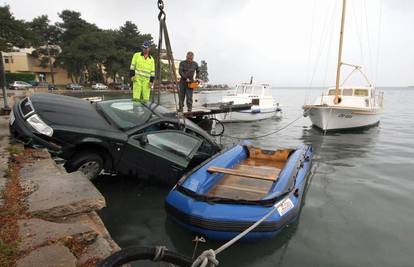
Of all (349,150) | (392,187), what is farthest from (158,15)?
(349,150)

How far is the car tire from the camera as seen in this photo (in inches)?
192

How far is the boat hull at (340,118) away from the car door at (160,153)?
10861 millimetres

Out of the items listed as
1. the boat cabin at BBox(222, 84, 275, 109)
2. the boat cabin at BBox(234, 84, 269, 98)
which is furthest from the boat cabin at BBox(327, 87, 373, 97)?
the boat cabin at BBox(234, 84, 269, 98)

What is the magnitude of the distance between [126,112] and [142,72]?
11.2 feet

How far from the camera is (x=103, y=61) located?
57.2 metres

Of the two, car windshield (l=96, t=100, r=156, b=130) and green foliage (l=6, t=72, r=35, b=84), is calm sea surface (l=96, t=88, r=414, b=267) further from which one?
green foliage (l=6, t=72, r=35, b=84)

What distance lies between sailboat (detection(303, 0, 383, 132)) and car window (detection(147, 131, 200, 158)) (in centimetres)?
1078

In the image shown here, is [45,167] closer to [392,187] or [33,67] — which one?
[392,187]

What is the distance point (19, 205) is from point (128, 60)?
2282 inches

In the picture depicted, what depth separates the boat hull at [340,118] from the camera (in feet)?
48.9

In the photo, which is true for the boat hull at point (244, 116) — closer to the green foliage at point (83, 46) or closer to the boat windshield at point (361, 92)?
the boat windshield at point (361, 92)

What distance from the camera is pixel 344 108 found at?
48.2 feet

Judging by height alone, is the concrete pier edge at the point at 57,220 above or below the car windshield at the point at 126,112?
below

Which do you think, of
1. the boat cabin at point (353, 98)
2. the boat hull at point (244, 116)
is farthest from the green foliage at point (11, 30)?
the boat cabin at point (353, 98)
